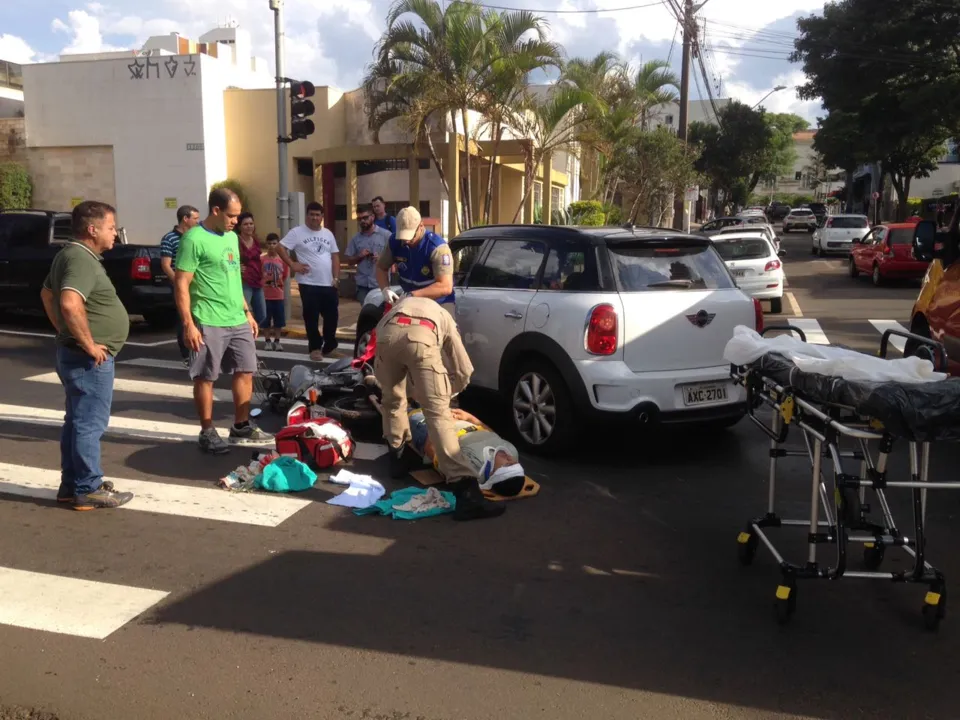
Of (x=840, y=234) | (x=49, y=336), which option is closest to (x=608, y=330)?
(x=49, y=336)

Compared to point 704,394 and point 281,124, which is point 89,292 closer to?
point 704,394

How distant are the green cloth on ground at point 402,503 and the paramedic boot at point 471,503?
106 mm

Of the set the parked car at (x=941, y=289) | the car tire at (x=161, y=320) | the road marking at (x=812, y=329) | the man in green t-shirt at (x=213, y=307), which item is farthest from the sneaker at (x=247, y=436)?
the road marking at (x=812, y=329)

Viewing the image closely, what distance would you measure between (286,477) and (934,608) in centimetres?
391

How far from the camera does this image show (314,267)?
10.1m

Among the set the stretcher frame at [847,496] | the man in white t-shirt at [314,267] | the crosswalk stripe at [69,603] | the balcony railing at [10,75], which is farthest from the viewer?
the balcony railing at [10,75]

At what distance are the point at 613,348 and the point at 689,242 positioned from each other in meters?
1.20

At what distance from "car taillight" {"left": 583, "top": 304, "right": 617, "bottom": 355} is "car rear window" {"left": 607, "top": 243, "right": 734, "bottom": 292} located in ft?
0.91

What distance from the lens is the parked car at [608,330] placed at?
20.0 ft

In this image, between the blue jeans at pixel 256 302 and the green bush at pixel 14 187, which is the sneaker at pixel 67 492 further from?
the green bush at pixel 14 187

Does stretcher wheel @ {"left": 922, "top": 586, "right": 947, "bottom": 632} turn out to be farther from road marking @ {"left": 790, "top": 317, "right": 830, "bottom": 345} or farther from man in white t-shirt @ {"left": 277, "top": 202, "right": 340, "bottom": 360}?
road marking @ {"left": 790, "top": 317, "right": 830, "bottom": 345}

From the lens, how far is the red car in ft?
64.0

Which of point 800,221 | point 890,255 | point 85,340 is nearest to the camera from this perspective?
point 85,340

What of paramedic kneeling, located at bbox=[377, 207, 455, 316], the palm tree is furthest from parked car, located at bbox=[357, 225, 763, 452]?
the palm tree
